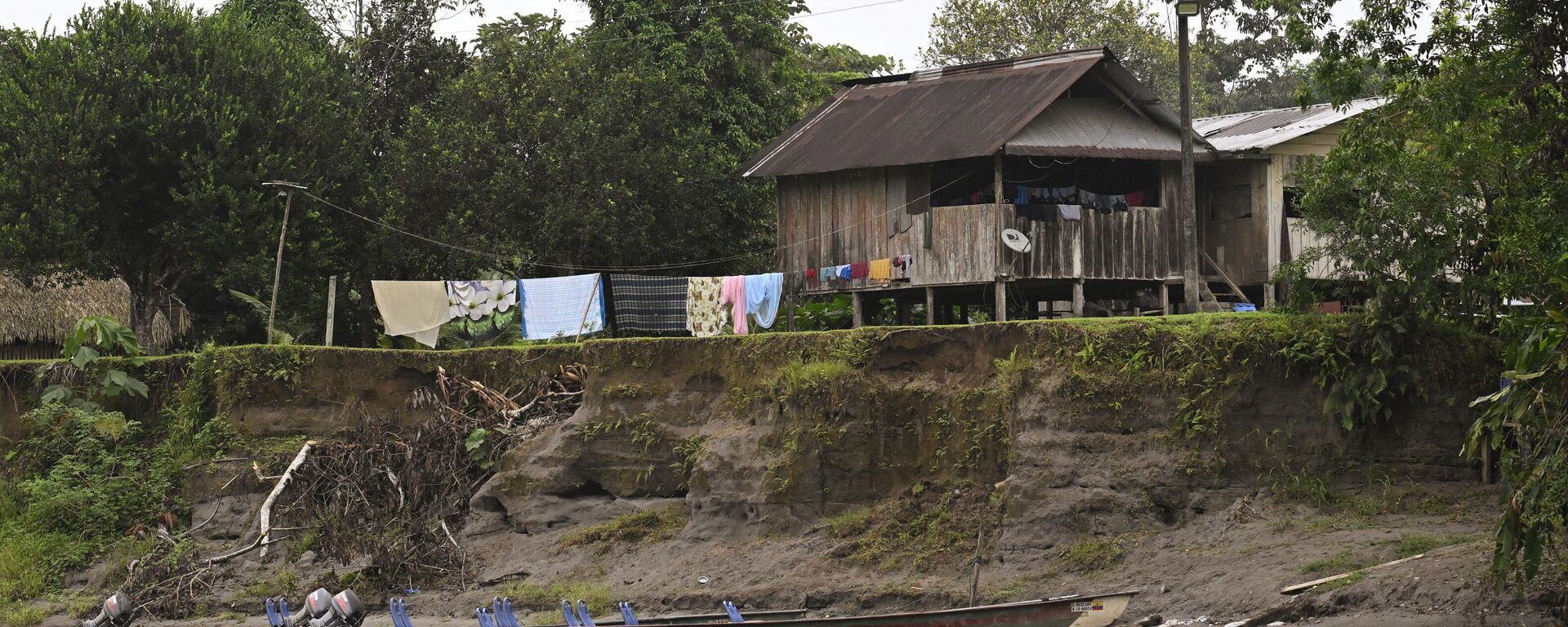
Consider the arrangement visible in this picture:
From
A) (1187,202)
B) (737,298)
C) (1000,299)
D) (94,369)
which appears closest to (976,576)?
(1187,202)

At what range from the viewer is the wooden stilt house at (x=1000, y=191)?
26062 mm

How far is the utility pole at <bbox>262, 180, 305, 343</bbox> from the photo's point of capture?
27844 mm

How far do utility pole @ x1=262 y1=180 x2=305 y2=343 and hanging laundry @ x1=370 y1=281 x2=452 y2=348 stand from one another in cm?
169

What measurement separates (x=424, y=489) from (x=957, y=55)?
23.8 metres

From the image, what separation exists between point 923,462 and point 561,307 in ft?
29.0

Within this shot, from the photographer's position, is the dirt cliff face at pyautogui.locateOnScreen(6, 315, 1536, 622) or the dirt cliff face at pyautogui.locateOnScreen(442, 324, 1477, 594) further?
the dirt cliff face at pyautogui.locateOnScreen(442, 324, 1477, 594)

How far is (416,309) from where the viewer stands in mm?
28750

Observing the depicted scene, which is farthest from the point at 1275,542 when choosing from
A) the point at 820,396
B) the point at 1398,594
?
the point at 820,396

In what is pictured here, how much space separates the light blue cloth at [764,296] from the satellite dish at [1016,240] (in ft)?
13.2

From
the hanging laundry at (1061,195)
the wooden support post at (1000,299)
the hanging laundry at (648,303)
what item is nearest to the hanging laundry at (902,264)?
the wooden support post at (1000,299)

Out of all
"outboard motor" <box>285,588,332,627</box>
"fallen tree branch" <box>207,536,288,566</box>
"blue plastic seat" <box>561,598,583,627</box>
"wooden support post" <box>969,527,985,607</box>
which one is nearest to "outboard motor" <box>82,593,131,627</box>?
"outboard motor" <box>285,588,332,627</box>

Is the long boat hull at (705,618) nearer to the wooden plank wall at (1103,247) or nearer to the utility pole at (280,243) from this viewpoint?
the wooden plank wall at (1103,247)

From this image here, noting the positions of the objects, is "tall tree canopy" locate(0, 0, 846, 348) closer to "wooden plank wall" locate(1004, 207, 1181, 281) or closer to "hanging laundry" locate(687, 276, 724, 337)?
"hanging laundry" locate(687, 276, 724, 337)

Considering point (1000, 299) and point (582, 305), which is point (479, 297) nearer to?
point (582, 305)
